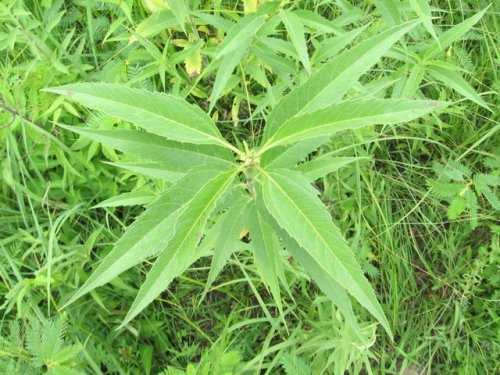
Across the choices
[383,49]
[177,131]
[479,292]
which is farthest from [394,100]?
[479,292]

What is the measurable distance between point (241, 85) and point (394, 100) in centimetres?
150

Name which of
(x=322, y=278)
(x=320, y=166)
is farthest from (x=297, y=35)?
(x=322, y=278)

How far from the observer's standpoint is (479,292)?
2439 mm

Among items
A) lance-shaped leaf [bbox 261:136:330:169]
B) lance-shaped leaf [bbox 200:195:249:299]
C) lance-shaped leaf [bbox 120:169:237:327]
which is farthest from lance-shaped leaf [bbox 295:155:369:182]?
lance-shaped leaf [bbox 120:169:237:327]

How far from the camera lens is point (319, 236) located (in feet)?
3.15

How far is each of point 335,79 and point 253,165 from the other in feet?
0.98

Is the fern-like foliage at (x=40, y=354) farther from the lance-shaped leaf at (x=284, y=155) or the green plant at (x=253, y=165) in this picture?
the lance-shaped leaf at (x=284, y=155)

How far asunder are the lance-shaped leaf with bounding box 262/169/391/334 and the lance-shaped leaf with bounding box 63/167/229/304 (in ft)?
0.58

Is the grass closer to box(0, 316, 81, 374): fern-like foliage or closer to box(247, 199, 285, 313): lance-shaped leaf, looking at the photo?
box(0, 316, 81, 374): fern-like foliage

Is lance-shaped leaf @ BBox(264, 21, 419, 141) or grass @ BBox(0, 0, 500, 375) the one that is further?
grass @ BBox(0, 0, 500, 375)

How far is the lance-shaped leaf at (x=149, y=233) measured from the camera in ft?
3.21

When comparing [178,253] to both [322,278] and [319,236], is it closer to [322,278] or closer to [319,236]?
[319,236]

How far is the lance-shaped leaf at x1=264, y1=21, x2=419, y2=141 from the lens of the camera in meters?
1.04

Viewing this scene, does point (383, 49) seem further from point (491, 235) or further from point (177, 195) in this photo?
point (491, 235)
